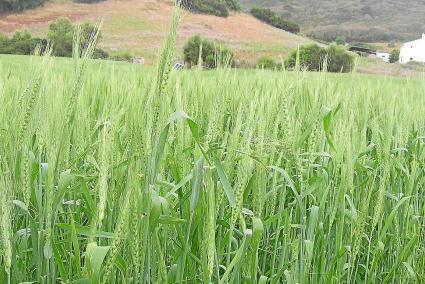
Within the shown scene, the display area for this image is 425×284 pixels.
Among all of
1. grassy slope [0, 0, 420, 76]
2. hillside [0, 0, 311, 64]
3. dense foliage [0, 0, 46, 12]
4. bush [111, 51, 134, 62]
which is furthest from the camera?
dense foliage [0, 0, 46, 12]

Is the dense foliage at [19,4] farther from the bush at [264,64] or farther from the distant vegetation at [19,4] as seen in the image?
the bush at [264,64]

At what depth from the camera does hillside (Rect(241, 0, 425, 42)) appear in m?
78.9

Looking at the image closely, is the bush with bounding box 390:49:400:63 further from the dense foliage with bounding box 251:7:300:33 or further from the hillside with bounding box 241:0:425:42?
the hillside with bounding box 241:0:425:42

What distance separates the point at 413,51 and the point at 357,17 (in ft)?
97.3

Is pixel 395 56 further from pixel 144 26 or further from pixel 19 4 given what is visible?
pixel 19 4

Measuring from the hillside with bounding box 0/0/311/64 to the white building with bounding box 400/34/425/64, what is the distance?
13.5m

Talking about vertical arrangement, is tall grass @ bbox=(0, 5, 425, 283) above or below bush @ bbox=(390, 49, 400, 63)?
below

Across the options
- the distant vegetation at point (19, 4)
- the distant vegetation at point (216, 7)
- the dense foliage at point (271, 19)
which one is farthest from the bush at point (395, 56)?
the distant vegetation at point (19, 4)

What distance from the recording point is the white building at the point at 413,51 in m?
58.4

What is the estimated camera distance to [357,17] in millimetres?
88375

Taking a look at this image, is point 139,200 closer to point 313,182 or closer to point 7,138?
point 7,138

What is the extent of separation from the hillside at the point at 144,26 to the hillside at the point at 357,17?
2467 centimetres

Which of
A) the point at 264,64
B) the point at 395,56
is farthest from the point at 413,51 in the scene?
the point at 264,64

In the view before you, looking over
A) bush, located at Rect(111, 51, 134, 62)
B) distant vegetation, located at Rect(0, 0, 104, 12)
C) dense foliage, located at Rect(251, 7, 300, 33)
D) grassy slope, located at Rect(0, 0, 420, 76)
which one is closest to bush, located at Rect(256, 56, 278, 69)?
bush, located at Rect(111, 51, 134, 62)
